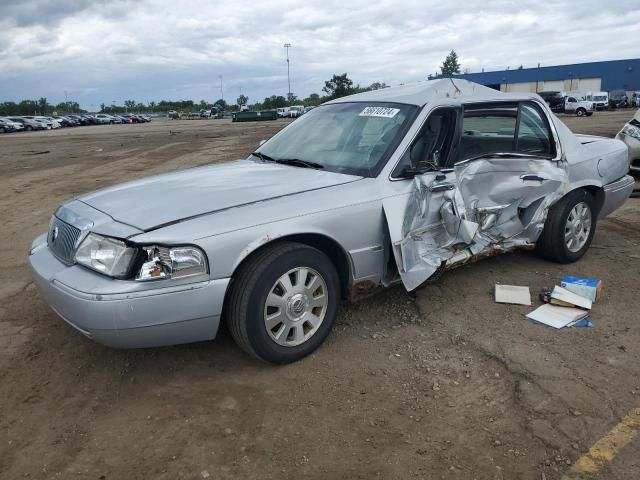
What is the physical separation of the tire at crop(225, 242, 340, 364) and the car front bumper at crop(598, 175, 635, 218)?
324 centimetres

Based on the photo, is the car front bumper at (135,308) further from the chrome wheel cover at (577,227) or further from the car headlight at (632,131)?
the car headlight at (632,131)

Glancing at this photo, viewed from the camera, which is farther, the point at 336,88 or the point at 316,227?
the point at 336,88

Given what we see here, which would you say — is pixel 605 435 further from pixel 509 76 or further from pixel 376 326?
pixel 509 76

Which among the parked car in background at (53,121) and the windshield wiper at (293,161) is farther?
the parked car in background at (53,121)

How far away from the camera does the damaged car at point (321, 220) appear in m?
2.78

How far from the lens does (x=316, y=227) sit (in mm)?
3150

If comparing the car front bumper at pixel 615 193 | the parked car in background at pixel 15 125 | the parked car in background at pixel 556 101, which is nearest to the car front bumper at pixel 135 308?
the car front bumper at pixel 615 193

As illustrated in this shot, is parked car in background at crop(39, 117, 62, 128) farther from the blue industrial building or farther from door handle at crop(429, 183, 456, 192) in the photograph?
door handle at crop(429, 183, 456, 192)

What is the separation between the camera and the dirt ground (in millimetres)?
2406

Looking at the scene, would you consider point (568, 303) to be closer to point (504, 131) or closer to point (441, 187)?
point (441, 187)

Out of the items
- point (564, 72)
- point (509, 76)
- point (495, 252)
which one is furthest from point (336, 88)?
point (495, 252)

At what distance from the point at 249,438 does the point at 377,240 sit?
1.53 m

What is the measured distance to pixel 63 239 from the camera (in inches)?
127

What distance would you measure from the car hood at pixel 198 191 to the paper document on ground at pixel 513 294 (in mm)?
1644
